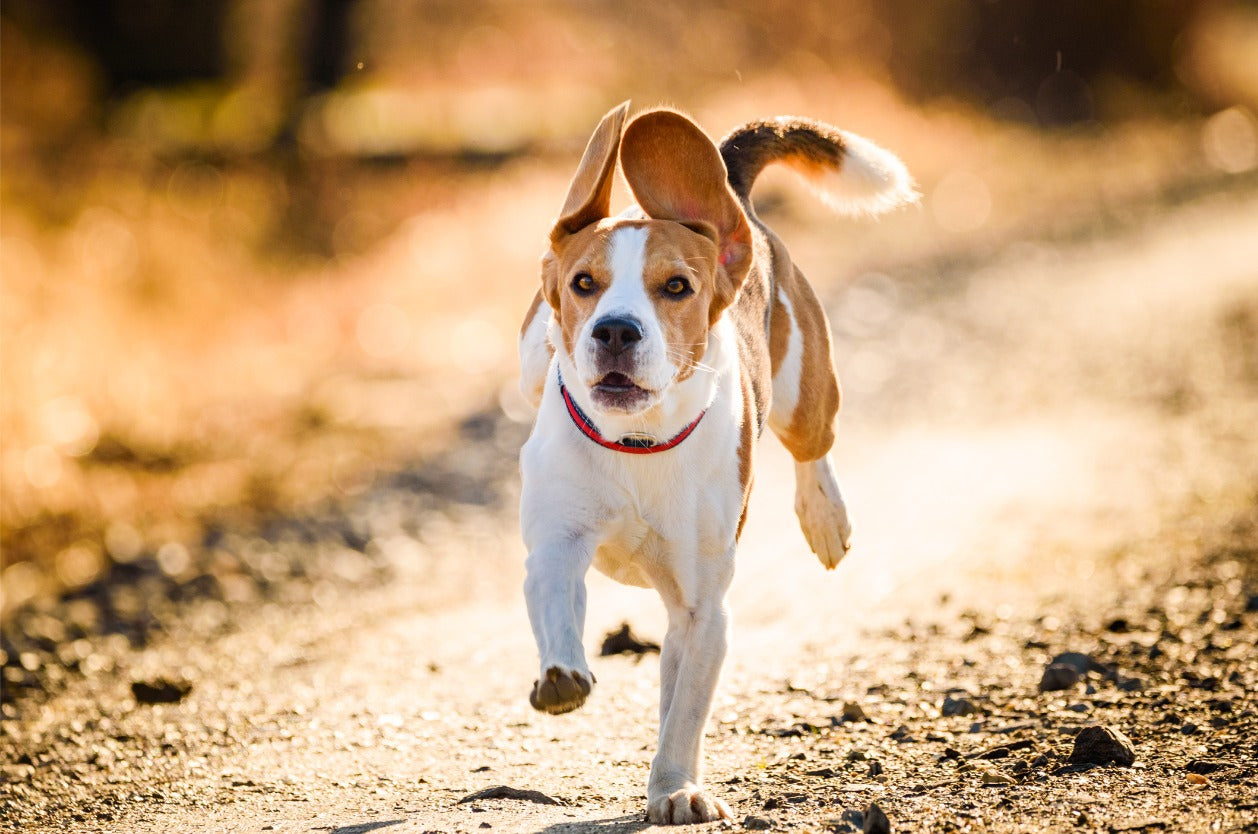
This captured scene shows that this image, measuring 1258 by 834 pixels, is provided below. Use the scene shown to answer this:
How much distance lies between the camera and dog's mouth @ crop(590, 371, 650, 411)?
13.2ft

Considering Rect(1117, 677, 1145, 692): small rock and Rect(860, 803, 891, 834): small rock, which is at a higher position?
Rect(1117, 677, 1145, 692): small rock

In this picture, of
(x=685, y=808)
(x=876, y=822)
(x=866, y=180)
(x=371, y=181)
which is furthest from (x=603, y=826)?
(x=371, y=181)

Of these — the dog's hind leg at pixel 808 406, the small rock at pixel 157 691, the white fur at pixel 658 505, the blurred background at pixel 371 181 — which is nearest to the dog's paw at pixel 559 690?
the white fur at pixel 658 505

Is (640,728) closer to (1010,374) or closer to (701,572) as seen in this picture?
(701,572)

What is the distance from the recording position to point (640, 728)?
5336 mm

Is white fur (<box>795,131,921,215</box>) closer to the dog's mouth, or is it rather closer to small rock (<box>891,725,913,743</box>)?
small rock (<box>891,725,913,743</box>)

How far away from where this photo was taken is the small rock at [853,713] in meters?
5.22

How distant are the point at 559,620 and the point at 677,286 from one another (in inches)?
37.7

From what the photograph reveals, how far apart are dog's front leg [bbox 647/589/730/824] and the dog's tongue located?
2.36 ft

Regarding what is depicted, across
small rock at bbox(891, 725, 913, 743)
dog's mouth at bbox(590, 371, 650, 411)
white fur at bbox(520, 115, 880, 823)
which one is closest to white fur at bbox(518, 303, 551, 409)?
white fur at bbox(520, 115, 880, 823)

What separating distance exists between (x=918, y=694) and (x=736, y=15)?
2122 cm

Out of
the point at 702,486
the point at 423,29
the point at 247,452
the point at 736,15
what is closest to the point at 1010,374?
the point at 247,452

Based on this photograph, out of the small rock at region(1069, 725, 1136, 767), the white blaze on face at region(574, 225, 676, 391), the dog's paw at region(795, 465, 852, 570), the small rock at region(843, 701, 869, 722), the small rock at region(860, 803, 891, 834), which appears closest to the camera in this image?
the small rock at region(860, 803, 891, 834)

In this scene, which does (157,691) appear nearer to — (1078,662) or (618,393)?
(618,393)
